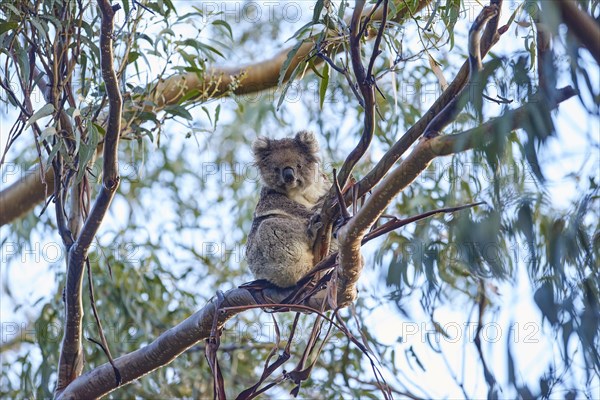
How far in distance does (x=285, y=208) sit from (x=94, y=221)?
1.20m

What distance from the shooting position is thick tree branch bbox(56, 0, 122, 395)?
2.66m

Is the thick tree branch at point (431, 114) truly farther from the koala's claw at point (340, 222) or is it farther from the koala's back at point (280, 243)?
the koala's back at point (280, 243)

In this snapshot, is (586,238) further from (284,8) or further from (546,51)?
(284,8)

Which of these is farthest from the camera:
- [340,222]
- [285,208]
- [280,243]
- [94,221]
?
[285,208]

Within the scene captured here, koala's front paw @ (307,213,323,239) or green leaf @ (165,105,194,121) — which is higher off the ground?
green leaf @ (165,105,194,121)

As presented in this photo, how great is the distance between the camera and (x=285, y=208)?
12.8ft

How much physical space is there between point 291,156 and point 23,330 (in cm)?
252

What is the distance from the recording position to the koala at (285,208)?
11.6ft

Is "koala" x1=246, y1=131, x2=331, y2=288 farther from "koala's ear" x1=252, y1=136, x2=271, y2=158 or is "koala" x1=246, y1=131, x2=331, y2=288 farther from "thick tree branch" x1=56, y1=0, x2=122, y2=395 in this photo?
"thick tree branch" x1=56, y1=0, x2=122, y2=395

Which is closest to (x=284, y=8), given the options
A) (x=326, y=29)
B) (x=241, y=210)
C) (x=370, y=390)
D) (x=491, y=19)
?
(x=241, y=210)

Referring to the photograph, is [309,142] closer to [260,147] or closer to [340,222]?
[260,147]

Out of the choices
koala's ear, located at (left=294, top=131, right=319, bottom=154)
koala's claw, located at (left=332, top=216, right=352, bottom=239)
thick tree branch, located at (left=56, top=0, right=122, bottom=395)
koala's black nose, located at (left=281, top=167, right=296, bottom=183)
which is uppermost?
koala's ear, located at (left=294, top=131, right=319, bottom=154)

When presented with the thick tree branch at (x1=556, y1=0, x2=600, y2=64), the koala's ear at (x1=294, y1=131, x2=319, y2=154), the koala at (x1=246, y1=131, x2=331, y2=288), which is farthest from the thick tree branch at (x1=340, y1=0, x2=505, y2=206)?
the koala's ear at (x1=294, y1=131, x2=319, y2=154)

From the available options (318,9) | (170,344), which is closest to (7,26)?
(318,9)
